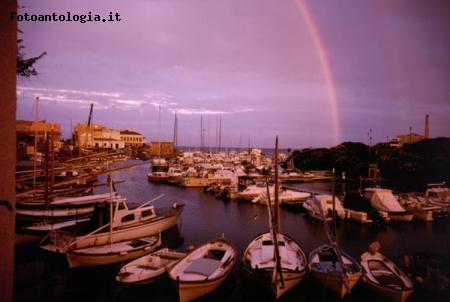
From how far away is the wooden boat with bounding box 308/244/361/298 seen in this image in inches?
399

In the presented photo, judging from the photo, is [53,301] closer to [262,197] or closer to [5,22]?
[5,22]

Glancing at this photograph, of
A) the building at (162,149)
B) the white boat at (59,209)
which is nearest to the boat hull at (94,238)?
the white boat at (59,209)

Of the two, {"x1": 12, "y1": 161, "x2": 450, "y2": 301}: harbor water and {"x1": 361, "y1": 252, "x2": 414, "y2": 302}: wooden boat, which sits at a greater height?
{"x1": 361, "y1": 252, "x2": 414, "y2": 302}: wooden boat

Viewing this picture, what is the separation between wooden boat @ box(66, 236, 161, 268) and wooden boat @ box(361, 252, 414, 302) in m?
8.20

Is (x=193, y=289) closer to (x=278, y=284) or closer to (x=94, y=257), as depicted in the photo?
(x=278, y=284)

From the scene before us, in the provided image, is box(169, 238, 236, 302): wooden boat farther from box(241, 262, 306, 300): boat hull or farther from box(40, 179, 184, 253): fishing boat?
box(40, 179, 184, 253): fishing boat

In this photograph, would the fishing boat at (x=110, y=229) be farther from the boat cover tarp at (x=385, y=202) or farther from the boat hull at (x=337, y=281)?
the boat cover tarp at (x=385, y=202)

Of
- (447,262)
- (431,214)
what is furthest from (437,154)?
(447,262)

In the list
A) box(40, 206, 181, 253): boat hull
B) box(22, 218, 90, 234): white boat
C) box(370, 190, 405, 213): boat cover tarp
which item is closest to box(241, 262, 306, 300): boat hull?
box(40, 206, 181, 253): boat hull

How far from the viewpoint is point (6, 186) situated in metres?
2.04

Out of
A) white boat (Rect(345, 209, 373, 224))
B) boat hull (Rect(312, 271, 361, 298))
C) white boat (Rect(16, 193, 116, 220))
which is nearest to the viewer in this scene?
boat hull (Rect(312, 271, 361, 298))

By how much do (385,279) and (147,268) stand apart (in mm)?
7854

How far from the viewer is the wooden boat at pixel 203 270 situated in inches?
377

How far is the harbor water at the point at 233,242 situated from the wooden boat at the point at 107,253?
0.46 meters
